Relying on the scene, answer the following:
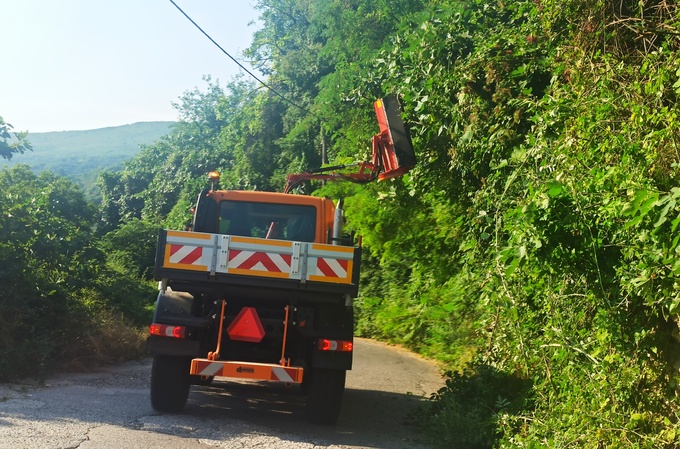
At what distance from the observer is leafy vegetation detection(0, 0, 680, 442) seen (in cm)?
604

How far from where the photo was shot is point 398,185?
13.8 m

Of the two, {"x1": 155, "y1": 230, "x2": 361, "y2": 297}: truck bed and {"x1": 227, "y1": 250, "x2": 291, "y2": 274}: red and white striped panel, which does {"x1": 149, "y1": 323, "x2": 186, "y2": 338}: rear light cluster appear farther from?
{"x1": 227, "y1": 250, "x2": 291, "y2": 274}: red and white striped panel

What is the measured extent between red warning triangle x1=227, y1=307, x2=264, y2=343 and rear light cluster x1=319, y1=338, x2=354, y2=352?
638 millimetres

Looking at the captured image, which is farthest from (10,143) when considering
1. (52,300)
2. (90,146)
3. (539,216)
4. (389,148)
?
(90,146)

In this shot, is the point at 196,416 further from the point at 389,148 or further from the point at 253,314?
the point at 389,148

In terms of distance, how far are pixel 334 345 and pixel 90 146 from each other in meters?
175

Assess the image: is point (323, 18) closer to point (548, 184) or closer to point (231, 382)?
point (231, 382)

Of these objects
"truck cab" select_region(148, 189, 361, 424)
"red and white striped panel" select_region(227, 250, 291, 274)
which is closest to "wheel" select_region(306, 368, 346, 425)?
"truck cab" select_region(148, 189, 361, 424)

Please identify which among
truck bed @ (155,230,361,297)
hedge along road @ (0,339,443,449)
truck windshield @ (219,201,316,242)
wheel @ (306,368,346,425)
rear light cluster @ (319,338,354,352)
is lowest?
hedge along road @ (0,339,443,449)

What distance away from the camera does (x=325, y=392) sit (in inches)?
332

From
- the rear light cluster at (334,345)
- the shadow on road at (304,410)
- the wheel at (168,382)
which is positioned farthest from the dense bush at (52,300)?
the rear light cluster at (334,345)

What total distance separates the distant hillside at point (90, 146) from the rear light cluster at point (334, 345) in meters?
137

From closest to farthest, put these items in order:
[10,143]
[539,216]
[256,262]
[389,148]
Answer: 1. [539,216]
2. [256,262]
3. [389,148]
4. [10,143]

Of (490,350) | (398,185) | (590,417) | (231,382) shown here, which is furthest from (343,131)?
(590,417)
